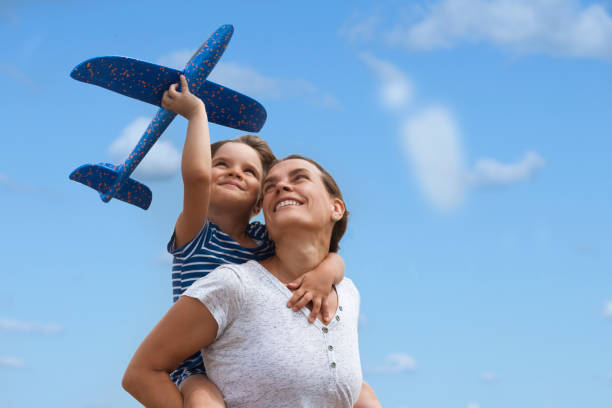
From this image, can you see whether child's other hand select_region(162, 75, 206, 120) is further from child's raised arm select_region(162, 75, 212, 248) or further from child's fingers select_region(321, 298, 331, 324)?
child's fingers select_region(321, 298, 331, 324)

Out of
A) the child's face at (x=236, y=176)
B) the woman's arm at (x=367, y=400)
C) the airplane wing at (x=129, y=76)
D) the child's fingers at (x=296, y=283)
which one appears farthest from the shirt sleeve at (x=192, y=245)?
the airplane wing at (x=129, y=76)

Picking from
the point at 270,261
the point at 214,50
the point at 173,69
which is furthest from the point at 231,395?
the point at 214,50

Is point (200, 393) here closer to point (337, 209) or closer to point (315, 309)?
point (315, 309)

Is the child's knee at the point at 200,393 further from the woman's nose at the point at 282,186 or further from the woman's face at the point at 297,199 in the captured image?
the woman's nose at the point at 282,186

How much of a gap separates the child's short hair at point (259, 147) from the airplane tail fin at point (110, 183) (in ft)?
7.23

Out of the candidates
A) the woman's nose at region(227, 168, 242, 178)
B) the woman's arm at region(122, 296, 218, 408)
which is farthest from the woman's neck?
the woman's nose at region(227, 168, 242, 178)

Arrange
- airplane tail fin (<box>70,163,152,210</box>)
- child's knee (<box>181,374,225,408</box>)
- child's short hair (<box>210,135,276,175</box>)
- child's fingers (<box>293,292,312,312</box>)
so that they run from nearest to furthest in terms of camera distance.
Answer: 1. child's knee (<box>181,374,225,408</box>)
2. child's fingers (<box>293,292,312,312</box>)
3. child's short hair (<box>210,135,276,175</box>)
4. airplane tail fin (<box>70,163,152,210</box>)

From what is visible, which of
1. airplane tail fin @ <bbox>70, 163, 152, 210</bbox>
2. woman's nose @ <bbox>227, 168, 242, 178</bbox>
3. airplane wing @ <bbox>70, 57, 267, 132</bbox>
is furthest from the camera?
airplane tail fin @ <bbox>70, 163, 152, 210</bbox>

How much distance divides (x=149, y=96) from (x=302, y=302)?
2.65m

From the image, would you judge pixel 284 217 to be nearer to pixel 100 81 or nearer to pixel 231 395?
pixel 231 395

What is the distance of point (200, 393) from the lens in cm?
329

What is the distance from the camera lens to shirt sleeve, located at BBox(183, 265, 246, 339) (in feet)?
10.8

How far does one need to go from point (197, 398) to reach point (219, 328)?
370 millimetres

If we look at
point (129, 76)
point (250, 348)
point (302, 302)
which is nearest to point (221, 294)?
point (250, 348)
